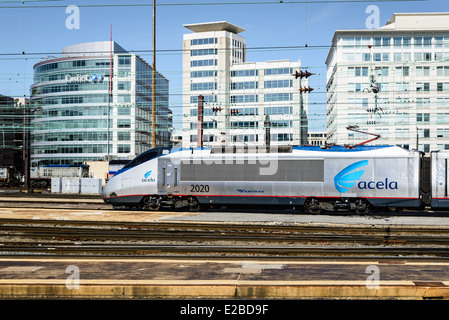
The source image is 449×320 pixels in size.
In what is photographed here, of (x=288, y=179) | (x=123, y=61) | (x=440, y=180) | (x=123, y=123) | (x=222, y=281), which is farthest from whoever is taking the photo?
(x=123, y=123)

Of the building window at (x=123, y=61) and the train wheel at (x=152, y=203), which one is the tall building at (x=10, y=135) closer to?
the building window at (x=123, y=61)

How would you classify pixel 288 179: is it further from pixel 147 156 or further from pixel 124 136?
pixel 124 136

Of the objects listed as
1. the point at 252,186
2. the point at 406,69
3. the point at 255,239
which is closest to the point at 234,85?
the point at 406,69

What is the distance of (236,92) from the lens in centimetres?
10219

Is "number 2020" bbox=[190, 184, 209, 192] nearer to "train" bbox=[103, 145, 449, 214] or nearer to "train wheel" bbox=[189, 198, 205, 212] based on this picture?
"train" bbox=[103, 145, 449, 214]

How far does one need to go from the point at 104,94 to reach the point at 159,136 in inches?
824

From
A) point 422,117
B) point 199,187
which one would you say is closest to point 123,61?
point 422,117

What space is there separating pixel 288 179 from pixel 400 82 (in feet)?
242

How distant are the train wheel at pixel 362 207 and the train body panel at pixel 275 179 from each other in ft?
0.17

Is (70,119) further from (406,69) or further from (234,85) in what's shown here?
(406,69)

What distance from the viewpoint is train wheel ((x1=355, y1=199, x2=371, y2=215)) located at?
890 inches

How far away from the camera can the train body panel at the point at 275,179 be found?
22047 mm

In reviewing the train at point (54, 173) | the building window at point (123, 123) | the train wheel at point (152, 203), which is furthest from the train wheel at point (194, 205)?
the building window at point (123, 123)

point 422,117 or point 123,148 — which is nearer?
point 422,117
